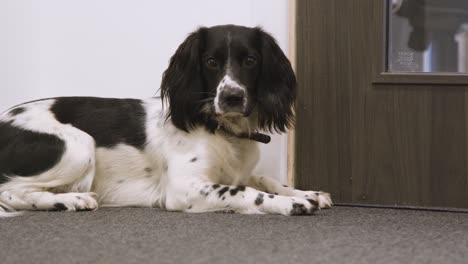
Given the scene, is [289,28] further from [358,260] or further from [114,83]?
[358,260]

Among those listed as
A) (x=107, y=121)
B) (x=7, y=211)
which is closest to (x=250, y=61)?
(x=107, y=121)

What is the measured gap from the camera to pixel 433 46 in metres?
2.52

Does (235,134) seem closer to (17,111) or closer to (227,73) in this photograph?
(227,73)

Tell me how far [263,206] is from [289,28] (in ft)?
3.14

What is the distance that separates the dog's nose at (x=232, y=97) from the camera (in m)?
2.23

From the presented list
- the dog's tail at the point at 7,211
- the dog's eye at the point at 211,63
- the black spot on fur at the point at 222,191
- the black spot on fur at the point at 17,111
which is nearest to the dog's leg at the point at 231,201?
the black spot on fur at the point at 222,191

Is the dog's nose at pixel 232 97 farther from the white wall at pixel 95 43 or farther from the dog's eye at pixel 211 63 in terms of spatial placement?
the white wall at pixel 95 43

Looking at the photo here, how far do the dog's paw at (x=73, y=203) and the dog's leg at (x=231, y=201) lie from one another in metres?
0.31

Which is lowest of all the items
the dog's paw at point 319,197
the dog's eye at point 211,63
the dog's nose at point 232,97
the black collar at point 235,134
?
the dog's paw at point 319,197

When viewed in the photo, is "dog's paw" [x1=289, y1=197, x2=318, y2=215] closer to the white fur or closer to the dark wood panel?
the white fur

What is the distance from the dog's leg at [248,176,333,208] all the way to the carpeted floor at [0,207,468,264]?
0.55 ft

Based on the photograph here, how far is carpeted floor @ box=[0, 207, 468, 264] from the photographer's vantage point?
→ 156 cm

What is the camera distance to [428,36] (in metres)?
2.52

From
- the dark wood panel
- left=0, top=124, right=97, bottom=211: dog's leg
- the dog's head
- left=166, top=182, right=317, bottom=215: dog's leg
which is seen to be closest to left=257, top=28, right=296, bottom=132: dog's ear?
the dog's head
